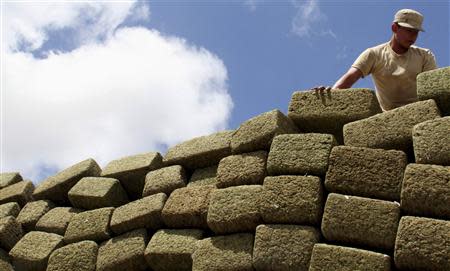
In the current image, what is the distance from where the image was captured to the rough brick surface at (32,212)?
6.94m

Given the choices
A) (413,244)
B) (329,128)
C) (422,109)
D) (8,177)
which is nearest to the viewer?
(413,244)

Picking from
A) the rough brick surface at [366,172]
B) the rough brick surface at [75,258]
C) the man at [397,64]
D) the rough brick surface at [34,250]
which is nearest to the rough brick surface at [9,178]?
the rough brick surface at [34,250]

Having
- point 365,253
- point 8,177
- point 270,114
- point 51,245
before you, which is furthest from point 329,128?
point 8,177

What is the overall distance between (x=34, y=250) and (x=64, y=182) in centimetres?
83

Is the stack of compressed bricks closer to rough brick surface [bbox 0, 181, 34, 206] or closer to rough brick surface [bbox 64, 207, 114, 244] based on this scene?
rough brick surface [bbox 64, 207, 114, 244]

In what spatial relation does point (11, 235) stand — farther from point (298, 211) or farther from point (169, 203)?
point (298, 211)

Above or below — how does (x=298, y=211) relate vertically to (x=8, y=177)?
below

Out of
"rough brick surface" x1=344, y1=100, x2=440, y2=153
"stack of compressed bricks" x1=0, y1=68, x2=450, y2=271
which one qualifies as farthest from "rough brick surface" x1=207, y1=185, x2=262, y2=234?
"rough brick surface" x1=344, y1=100, x2=440, y2=153

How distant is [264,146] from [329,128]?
55 cm

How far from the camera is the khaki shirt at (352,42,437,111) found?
233 inches

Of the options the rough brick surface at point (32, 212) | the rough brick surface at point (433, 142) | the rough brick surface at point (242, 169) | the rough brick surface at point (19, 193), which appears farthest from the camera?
the rough brick surface at point (19, 193)

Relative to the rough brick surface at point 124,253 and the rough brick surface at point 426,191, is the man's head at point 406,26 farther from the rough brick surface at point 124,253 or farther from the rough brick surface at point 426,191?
the rough brick surface at point 124,253

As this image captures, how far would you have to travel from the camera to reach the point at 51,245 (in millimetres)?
6473

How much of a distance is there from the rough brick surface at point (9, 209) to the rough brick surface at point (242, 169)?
2.62 m
